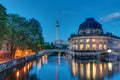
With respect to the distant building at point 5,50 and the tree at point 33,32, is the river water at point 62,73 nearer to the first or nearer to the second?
the distant building at point 5,50

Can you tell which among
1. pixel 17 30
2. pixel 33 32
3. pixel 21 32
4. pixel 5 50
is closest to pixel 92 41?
pixel 33 32

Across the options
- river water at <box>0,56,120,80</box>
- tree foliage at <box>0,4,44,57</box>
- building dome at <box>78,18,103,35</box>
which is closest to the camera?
river water at <box>0,56,120,80</box>

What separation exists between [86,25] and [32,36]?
93963 mm

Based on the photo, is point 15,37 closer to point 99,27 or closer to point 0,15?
point 0,15

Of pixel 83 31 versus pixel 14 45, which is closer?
pixel 14 45

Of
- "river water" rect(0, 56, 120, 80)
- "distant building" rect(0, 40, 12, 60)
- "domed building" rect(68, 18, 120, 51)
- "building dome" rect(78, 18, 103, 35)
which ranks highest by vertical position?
"building dome" rect(78, 18, 103, 35)

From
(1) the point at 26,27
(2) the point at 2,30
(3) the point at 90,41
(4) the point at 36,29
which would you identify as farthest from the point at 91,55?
(2) the point at 2,30

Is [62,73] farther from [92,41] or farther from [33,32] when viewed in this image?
[92,41]

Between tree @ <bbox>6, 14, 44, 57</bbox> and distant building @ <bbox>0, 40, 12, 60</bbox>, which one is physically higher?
tree @ <bbox>6, 14, 44, 57</bbox>

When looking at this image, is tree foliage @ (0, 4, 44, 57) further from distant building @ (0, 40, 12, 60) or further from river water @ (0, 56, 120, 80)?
river water @ (0, 56, 120, 80)

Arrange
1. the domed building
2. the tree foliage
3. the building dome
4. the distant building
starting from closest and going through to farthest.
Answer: the tree foliage < the distant building < the domed building < the building dome

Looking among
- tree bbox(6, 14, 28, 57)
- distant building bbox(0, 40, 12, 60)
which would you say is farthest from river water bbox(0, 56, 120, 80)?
distant building bbox(0, 40, 12, 60)

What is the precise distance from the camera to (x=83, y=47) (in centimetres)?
15875

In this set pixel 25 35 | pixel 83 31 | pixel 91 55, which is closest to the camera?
pixel 25 35
